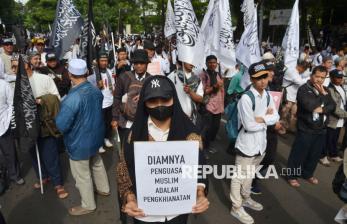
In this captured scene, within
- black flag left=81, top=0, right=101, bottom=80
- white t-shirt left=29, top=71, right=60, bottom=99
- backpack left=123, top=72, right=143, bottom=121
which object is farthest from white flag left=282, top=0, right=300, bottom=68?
white t-shirt left=29, top=71, right=60, bottom=99

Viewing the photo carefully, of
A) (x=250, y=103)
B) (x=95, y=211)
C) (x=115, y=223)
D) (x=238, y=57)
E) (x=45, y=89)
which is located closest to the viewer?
(x=250, y=103)

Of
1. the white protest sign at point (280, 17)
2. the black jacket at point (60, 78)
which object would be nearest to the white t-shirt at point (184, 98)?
the black jacket at point (60, 78)

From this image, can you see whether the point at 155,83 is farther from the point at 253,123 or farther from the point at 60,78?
the point at 60,78

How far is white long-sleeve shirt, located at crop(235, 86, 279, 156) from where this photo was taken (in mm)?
3857

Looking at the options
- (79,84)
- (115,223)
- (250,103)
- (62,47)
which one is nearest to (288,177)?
(250,103)

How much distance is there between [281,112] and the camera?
8266 millimetres

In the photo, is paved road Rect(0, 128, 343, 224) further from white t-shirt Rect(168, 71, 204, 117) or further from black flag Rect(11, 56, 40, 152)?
white t-shirt Rect(168, 71, 204, 117)

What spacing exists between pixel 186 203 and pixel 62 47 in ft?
14.4

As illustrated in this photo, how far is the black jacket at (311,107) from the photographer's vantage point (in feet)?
15.6

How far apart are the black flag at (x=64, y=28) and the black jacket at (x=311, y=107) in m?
3.86

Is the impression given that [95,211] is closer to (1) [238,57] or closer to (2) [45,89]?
(2) [45,89]

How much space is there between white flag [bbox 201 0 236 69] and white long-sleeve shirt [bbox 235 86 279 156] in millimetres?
1372

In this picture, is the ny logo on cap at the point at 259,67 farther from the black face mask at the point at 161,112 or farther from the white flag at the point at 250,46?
the black face mask at the point at 161,112

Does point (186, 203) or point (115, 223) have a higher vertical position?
point (186, 203)
